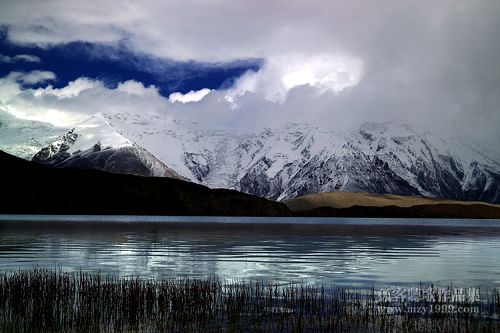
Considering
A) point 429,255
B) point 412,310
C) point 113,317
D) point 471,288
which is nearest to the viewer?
point 113,317

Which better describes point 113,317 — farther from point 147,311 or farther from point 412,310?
point 412,310

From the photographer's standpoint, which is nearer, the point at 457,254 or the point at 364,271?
the point at 364,271

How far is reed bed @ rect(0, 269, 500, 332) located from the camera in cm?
2288

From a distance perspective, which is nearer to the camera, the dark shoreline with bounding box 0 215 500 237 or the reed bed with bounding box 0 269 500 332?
the reed bed with bounding box 0 269 500 332

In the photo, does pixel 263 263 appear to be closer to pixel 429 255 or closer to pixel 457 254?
pixel 429 255

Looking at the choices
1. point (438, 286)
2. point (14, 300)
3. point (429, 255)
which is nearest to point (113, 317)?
point (14, 300)

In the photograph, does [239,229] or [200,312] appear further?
[239,229]

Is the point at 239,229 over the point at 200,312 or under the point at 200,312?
over

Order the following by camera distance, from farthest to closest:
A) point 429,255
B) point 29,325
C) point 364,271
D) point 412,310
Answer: point 429,255
point 364,271
point 412,310
point 29,325

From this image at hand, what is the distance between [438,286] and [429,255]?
941 inches

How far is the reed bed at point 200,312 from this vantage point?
22.9m

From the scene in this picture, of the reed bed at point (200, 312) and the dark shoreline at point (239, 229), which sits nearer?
the reed bed at point (200, 312)

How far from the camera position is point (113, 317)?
24328 millimetres

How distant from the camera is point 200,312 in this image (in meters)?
25.4
